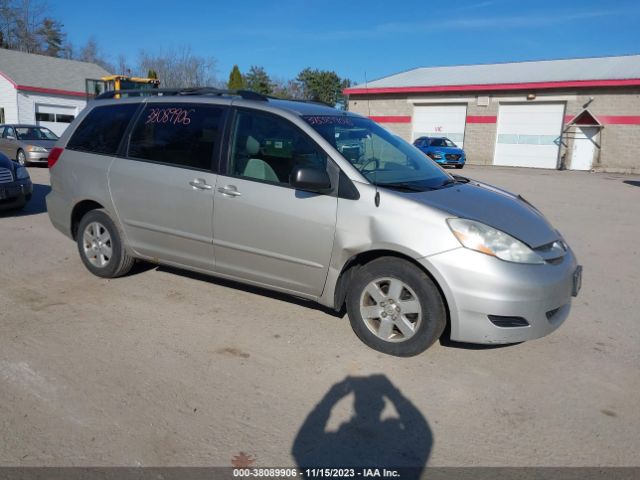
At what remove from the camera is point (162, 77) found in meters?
51.4

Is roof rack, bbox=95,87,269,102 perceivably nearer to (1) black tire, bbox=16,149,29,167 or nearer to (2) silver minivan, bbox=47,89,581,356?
(2) silver minivan, bbox=47,89,581,356

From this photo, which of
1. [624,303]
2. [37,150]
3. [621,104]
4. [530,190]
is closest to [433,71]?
[621,104]

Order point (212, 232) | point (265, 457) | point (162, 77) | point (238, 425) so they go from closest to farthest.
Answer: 1. point (265, 457)
2. point (238, 425)
3. point (212, 232)
4. point (162, 77)

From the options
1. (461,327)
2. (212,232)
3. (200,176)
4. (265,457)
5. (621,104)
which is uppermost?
(621,104)

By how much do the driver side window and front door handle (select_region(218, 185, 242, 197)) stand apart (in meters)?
0.12

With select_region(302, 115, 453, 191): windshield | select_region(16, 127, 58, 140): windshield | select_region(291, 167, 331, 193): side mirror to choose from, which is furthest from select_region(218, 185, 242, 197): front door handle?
select_region(16, 127, 58, 140): windshield

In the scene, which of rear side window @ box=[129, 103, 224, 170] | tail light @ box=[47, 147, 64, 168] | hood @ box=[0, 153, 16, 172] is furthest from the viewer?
hood @ box=[0, 153, 16, 172]

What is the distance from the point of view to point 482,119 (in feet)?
105

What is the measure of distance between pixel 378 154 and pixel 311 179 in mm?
890

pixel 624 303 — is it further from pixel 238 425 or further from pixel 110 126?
pixel 110 126

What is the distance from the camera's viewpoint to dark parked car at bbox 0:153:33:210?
335 inches

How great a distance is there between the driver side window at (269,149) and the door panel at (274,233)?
11 centimetres

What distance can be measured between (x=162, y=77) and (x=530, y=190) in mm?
44077

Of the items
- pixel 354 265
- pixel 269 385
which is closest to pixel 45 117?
pixel 354 265
